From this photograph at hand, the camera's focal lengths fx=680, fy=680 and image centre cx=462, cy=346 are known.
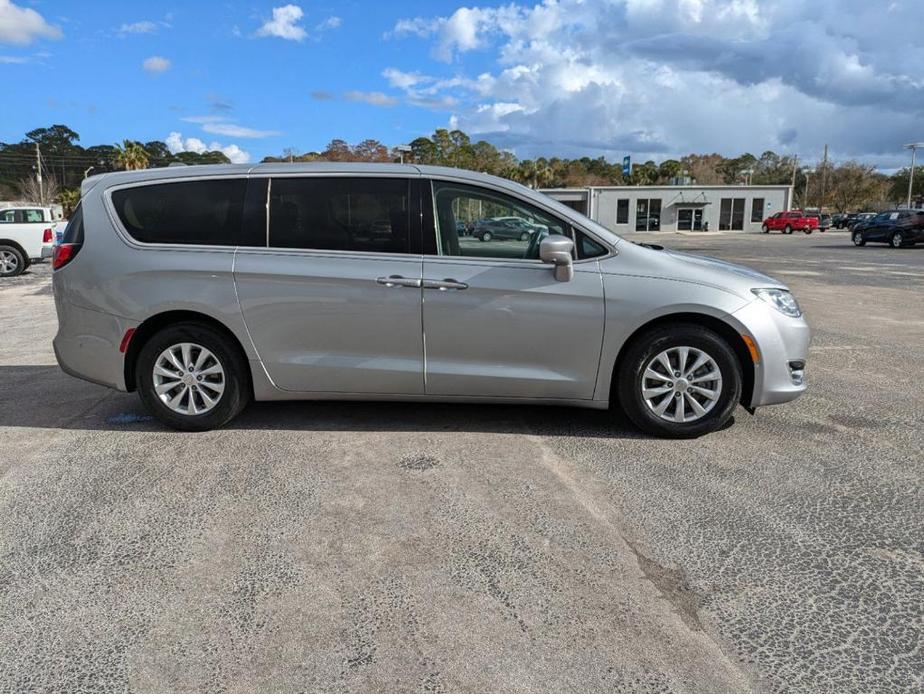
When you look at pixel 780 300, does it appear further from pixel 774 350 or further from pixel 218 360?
pixel 218 360

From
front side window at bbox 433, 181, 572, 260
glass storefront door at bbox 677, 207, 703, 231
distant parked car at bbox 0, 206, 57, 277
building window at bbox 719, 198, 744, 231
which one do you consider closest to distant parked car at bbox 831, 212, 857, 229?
building window at bbox 719, 198, 744, 231

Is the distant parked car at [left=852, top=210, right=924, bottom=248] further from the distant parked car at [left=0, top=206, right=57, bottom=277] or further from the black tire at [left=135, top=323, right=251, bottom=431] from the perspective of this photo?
the black tire at [left=135, top=323, right=251, bottom=431]

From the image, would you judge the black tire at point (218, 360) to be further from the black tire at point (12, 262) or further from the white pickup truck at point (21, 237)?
the black tire at point (12, 262)

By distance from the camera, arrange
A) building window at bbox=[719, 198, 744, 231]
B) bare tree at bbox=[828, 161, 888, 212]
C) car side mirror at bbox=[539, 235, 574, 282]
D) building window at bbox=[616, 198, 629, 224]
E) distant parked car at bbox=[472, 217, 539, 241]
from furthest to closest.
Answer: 1. bare tree at bbox=[828, 161, 888, 212]
2. building window at bbox=[719, 198, 744, 231]
3. building window at bbox=[616, 198, 629, 224]
4. distant parked car at bbox=[472, 217, 539, 241]
5. car side mirror at bbox=[539, 235, 574, 282]

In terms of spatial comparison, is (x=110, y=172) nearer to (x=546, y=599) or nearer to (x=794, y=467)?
(x=546, y=599)

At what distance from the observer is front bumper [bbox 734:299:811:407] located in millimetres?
4387

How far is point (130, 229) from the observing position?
185 inches

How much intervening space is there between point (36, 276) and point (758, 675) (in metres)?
18.8

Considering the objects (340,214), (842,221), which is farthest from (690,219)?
(340,214)

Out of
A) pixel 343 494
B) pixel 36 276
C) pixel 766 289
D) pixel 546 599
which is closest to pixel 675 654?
pixel 546 599

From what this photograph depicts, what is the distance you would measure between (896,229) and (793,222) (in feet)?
78.1

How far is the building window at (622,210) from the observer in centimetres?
6129

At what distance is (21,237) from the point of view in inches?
663

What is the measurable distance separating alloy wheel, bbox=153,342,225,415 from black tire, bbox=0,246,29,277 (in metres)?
15.2
